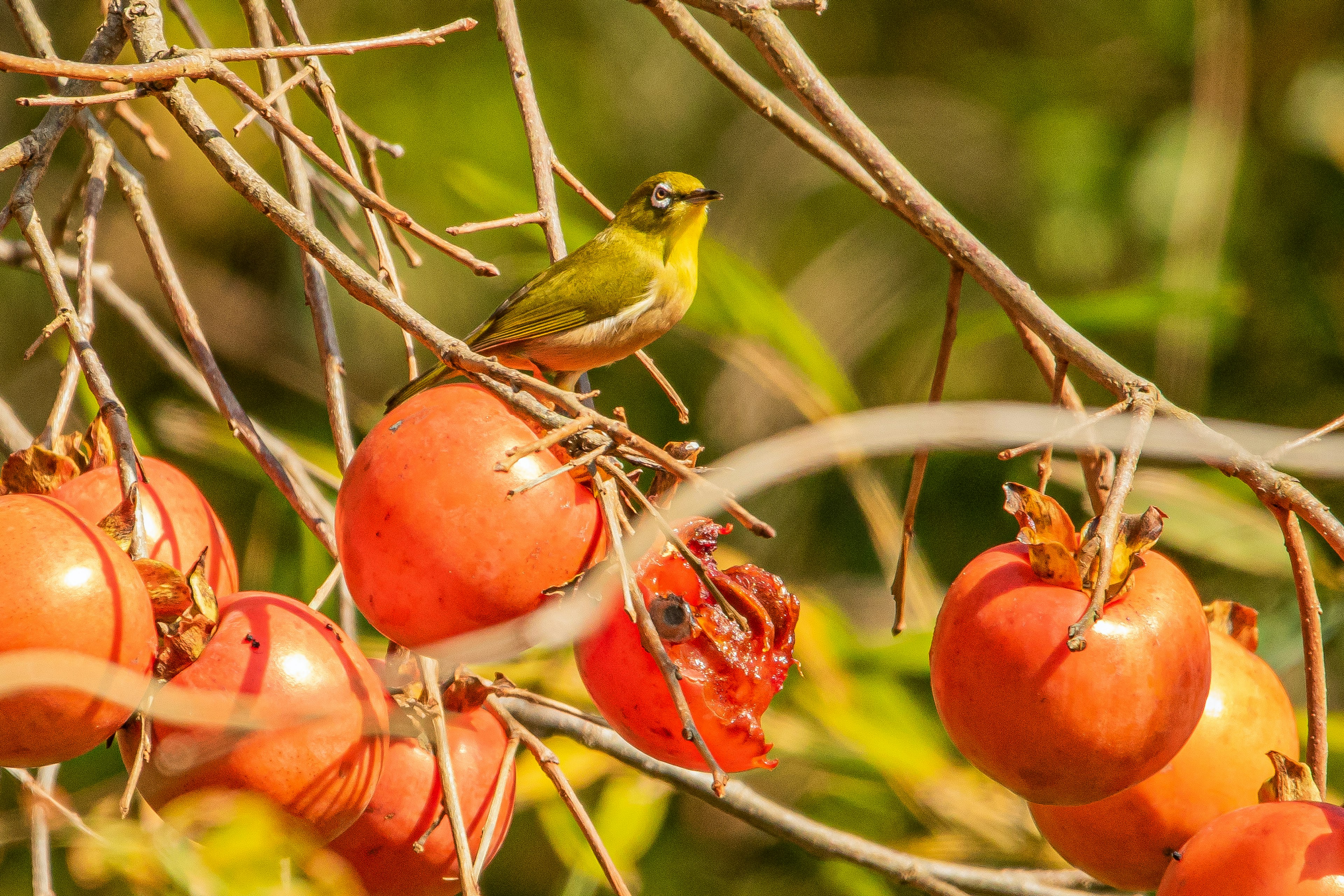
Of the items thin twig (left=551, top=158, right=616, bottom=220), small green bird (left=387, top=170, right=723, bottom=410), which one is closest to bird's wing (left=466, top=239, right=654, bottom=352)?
small green bird (left=387, top=170, right=723, bottom=410)

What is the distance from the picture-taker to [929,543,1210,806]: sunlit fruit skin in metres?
1.28

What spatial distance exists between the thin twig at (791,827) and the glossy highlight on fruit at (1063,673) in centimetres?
65

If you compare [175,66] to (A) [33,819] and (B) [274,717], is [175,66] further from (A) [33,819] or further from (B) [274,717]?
(A) [33,819]

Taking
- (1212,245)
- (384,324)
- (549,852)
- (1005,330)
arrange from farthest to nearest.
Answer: (384,324)
(549,852)
(1212,245)
(1005,330)

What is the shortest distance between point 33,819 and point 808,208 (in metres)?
6.08

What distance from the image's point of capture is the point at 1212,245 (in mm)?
5074

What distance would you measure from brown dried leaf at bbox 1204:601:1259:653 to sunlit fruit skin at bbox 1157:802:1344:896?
37cm

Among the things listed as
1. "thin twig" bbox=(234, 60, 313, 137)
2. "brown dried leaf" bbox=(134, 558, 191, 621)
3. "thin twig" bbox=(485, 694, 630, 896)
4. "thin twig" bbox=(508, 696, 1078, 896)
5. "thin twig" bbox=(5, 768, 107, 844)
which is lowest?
"thin twig" bbox=(508, 696, 1078, 896)

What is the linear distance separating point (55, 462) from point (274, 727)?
1.59ft

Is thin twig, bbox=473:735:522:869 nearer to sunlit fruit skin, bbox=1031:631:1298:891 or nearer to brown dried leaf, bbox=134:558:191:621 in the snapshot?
brown dried leaf, bbox=134:558:191:621

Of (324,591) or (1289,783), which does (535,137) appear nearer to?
(324,591)

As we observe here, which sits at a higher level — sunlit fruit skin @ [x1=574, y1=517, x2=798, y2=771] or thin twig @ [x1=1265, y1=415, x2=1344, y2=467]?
thin twig @ [x1=1265, y1=415, x2=1344, y2=467]

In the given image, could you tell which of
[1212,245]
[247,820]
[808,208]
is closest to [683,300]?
[247,820]

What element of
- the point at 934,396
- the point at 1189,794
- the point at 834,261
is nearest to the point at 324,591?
the point at 934,396
